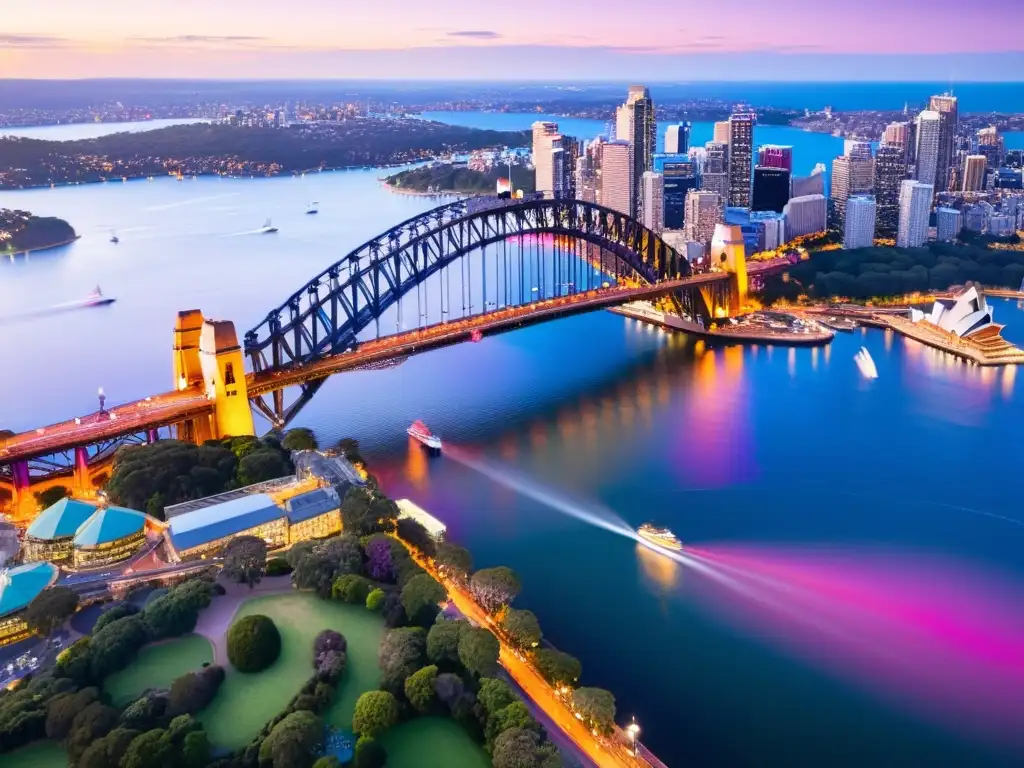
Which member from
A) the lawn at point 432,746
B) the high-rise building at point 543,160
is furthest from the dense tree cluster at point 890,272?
the lawn at point 432,746

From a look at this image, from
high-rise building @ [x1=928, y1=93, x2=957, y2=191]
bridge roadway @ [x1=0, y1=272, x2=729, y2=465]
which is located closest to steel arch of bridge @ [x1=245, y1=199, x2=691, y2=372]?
bridge roadway @ [x1=0, y1=272, x2=729, y2=465]

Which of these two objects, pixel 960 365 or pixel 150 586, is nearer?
pixel 150 586

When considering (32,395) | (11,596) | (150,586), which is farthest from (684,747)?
(32,395)

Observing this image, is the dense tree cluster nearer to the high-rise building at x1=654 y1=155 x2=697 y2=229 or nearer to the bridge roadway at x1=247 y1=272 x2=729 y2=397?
the bridge roadway at x1=247 y1=272 x2=729 y2=397

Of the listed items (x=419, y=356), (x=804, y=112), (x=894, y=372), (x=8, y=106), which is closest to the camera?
(x=894, y=372)

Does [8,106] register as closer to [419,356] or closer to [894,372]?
[419,356]

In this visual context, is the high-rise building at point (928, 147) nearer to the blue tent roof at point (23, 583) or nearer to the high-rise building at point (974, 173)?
the high-rise building at point (974, 173)

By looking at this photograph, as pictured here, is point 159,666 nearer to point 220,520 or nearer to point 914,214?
point 220,520

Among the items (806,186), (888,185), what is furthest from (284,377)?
(806,186)
